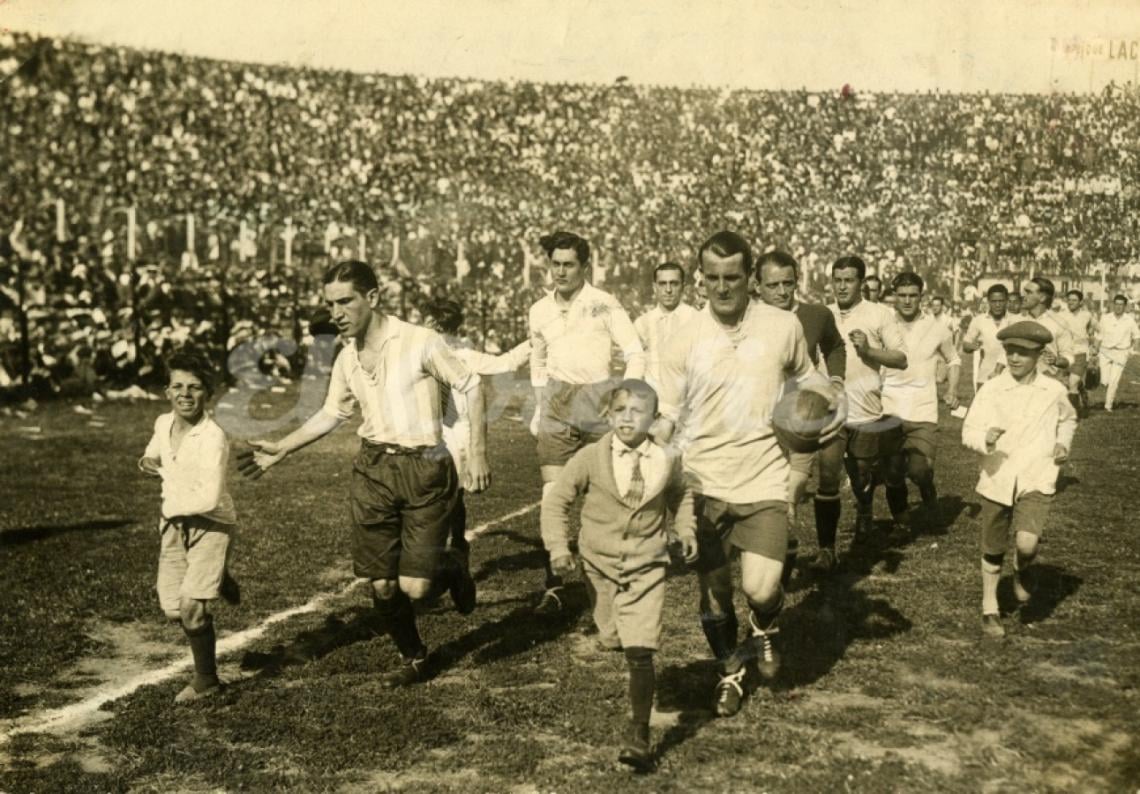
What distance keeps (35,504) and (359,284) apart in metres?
5.75

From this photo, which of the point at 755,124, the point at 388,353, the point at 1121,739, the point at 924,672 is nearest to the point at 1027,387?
the point at 924,672

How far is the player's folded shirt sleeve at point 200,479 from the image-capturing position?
5.04m

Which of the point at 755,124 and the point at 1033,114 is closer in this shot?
the point at 1033,114

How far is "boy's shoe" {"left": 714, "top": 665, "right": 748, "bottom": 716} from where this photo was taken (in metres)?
4.68

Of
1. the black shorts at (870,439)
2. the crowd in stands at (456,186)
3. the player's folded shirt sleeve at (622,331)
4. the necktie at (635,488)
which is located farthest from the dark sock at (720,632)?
the crowd in stands at (456,186)

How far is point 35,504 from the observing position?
9.45 m

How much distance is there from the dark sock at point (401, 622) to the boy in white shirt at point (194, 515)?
758mm

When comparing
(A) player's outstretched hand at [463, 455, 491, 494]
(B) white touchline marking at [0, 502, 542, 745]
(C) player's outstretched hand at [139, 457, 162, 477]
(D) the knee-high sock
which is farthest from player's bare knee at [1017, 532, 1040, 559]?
(C) player's outstretched hand at [139, 457, 162, 477]

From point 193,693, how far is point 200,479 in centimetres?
96

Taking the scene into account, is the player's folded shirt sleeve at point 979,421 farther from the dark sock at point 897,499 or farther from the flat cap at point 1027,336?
the dark sock at point 897,499

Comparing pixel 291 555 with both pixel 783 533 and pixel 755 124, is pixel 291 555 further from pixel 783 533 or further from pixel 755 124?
pixel 755 124

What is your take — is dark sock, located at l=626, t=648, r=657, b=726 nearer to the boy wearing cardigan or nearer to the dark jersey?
the boy wearing cardigan

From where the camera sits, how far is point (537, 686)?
512 cm

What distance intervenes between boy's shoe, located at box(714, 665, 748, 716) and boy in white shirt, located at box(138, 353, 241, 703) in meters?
2.27
